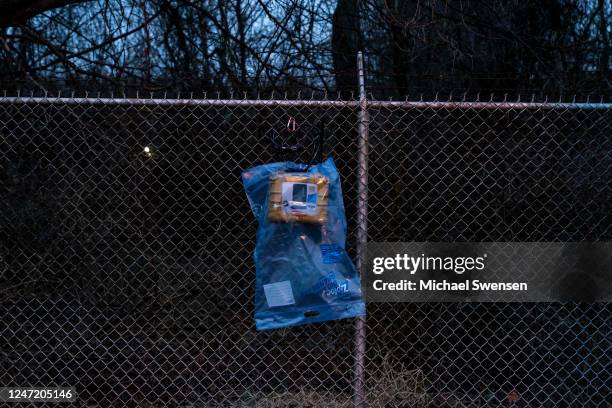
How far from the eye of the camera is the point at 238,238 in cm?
438

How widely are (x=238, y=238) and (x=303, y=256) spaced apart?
135cm

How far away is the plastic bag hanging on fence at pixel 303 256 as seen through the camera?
309 cm

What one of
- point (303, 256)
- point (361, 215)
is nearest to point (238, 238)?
point (303, 256)

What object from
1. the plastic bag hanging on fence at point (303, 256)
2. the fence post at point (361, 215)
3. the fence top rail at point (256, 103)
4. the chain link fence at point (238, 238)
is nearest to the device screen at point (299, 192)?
the plastic bag hanging on fence at point (303, 256)

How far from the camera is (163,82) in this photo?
4.95 metres

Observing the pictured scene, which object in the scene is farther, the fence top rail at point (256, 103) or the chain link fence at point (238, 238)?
the chain link fence at point (238, 238)

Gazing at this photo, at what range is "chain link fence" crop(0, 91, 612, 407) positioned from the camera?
13.3ft

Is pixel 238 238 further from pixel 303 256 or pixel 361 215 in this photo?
pixel 361 215

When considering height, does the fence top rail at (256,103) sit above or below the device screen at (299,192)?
above

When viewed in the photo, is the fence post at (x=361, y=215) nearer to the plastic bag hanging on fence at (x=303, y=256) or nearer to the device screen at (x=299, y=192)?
the plastic bag hanging on fence at (x=303, y=256)

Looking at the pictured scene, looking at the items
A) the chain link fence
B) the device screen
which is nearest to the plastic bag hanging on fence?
the device screen

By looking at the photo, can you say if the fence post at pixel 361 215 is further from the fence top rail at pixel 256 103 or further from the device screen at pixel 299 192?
the device screen at pixel 299 192

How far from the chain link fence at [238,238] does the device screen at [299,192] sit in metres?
0.95

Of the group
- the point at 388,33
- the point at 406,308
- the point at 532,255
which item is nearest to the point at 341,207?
the point at 406,308
